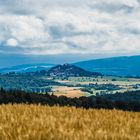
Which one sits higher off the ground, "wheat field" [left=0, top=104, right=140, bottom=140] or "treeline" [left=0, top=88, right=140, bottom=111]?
"wheat field" [left=0, top=104, right=140, bottom=140]

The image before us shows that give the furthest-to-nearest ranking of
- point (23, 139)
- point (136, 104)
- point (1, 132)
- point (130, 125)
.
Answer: point (136, 104)
point (130, 125)
point (1, 132)
point (23, 139)

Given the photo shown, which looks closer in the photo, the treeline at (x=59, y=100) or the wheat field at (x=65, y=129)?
the wheat field at (x=65, y=129)

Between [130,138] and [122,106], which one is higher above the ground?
[130,138]

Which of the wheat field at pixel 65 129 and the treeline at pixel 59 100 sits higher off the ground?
the wheat field at pixel 65 129

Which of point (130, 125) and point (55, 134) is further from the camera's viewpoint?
point (130, 125)

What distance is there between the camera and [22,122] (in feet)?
43.8

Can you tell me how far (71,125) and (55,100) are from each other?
437ft

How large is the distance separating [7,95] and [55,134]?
440 feet

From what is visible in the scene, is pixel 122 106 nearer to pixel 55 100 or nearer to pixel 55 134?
pixel 55 100

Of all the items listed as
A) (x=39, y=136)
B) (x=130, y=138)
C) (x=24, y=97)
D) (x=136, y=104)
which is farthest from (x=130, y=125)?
(x=136, y=104)

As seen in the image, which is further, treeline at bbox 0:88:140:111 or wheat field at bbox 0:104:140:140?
treeline at bbox 0:88:140:111

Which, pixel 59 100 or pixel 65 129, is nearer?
pixel 65 129

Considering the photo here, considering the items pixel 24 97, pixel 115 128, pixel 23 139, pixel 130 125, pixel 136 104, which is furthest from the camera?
pixel 136 104

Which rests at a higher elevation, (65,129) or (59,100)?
(65,129)
